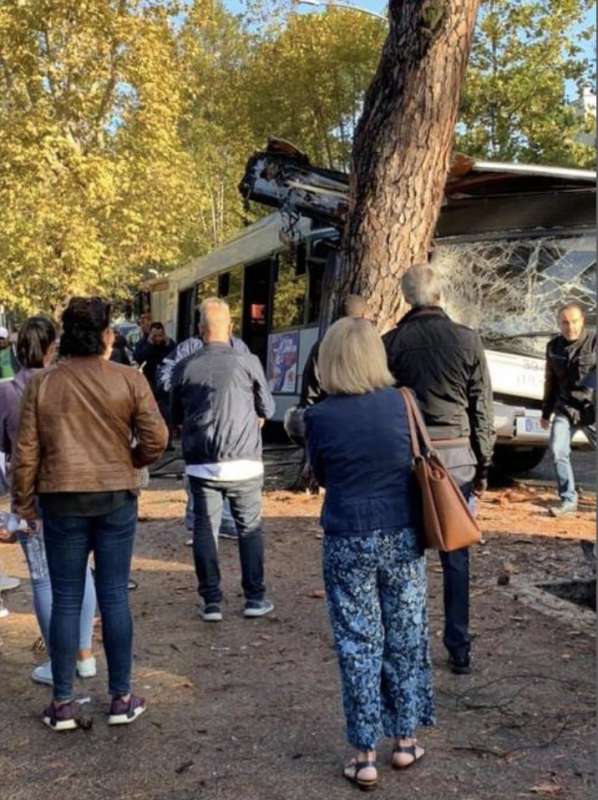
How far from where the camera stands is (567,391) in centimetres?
880

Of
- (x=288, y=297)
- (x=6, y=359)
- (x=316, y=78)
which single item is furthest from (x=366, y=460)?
(x=316, y=78)

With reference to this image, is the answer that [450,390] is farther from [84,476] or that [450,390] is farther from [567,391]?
[567,391]

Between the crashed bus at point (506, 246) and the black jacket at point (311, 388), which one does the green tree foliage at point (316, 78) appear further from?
the black jacket at point (311, 388)

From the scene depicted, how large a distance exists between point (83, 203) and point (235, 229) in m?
16.7

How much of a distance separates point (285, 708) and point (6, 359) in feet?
12.4

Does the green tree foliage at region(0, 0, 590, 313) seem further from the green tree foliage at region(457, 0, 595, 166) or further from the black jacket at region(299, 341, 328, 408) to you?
the black jacket at region(299, 341, 328, 408)

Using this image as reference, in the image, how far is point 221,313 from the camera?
5.86 meters

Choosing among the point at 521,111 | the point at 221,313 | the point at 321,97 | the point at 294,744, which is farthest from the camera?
the point at 321,97

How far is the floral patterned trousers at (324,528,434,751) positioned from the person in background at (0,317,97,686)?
1.53 meters

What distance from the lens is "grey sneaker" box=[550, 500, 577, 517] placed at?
884cm

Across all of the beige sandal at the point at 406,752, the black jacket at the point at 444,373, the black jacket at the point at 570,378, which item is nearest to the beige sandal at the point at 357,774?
the beige sandal at the point at 406,752

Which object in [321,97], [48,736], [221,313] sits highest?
[321,97]

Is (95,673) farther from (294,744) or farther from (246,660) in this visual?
(294,744)

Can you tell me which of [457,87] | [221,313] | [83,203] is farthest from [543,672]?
[83,203]
